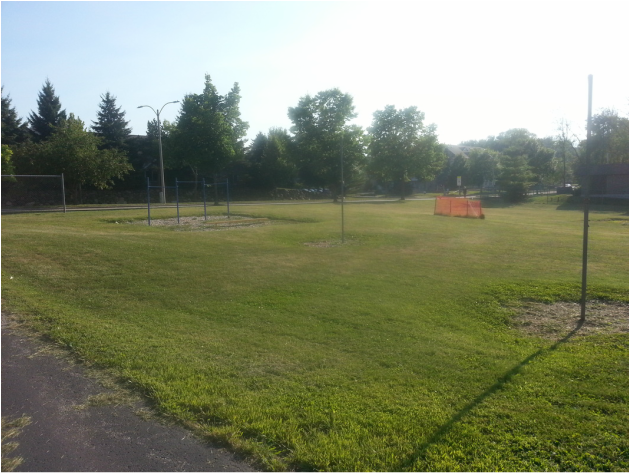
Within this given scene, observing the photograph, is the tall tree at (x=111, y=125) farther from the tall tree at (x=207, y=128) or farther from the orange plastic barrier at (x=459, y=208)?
the orange plastic barrier at (x=459, y=208)

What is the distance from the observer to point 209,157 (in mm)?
7305

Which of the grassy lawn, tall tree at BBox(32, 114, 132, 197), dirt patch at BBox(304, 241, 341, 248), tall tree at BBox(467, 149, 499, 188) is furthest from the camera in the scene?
tall tree at BBox(467, 149, 499, 188)

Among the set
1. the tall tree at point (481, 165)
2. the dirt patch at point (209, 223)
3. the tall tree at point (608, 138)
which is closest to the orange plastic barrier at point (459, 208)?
the dirt patch at point (209, 223)

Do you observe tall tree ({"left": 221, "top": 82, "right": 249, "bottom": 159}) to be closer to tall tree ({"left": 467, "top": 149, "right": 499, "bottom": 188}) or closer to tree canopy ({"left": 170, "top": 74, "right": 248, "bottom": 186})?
tree canopy ({"left": 170, "top": 74, "right": 248, "bottom": 186})

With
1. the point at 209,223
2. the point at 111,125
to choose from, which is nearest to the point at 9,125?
the point at 111,125

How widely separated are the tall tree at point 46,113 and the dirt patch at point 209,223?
15.1 metres

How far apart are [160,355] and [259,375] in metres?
1.18

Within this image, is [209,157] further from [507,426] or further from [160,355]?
[507,426]

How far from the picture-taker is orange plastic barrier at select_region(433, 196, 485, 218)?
92.4 feet

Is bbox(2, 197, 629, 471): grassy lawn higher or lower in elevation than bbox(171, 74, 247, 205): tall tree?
lower

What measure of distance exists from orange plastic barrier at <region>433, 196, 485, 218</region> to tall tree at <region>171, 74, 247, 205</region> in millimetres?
22748

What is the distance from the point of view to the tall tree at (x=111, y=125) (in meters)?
4.30

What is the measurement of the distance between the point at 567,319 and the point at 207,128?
595 centimetres

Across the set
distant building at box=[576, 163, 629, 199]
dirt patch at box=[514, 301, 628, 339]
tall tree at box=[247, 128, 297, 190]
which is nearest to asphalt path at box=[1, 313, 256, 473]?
distant building at box=[576, 163, 629, 199]
